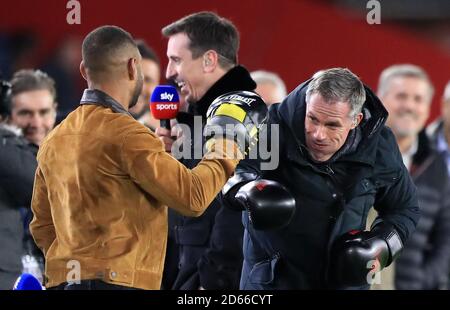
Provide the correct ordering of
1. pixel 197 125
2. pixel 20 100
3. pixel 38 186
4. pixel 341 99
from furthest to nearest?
pixel 20 100 → pixel 197 125 → pixel 341 99 → pixel 38 186

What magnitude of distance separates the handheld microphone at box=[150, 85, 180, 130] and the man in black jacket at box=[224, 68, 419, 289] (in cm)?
45

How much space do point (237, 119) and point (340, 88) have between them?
0.57 metres

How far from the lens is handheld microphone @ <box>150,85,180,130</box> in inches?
160

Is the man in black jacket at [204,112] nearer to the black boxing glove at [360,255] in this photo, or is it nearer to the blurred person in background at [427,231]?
the black boxing glove at [360,255]

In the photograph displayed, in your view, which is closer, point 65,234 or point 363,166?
point 65,234

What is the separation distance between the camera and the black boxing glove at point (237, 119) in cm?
329

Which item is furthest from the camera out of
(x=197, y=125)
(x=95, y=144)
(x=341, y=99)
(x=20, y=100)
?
(x=20, y=100)

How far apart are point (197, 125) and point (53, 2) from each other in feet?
16.6

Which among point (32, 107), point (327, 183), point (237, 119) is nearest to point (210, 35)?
point (327, 183)

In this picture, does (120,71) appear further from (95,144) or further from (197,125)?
(197,125)

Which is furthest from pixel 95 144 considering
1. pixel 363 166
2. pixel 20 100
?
pixel 20 100

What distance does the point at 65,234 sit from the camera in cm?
326

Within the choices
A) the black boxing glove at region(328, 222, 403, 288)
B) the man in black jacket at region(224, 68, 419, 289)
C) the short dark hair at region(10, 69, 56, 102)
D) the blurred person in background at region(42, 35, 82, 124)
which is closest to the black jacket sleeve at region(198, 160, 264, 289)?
the man in black jacket at region(224, 68, 419, 289)

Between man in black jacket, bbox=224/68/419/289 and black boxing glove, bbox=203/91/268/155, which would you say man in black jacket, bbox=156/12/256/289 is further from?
black boxing glove, bbox=203/91/268/155
